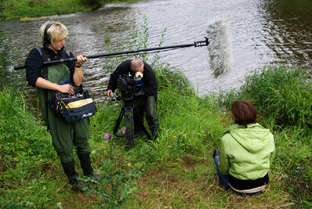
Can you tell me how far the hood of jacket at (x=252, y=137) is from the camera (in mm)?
2479

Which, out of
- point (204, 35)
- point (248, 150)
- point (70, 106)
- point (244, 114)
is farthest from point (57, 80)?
point (204, 35)

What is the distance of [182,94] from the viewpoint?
5.88 metres

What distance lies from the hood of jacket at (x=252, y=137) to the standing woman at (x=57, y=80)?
1.57m

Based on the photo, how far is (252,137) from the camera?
250 cm

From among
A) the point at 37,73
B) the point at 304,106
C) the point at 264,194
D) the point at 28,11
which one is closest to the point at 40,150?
the point at 37,73

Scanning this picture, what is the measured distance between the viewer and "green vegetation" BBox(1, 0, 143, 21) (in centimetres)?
2444

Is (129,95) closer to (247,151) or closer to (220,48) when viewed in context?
(220,48)

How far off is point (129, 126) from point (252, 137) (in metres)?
1.86

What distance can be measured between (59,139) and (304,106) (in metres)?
4.24

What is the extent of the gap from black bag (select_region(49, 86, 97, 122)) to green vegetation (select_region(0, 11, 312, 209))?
0.57m

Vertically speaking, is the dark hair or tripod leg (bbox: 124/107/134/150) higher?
the dark hair

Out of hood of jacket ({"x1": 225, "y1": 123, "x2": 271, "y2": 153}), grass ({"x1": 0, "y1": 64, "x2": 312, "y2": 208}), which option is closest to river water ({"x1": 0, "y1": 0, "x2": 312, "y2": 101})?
grass ({"x1": 0, "y1": 64, "x2": 312, "y2": 208})

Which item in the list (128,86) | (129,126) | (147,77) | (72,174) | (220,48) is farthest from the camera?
(147,77)

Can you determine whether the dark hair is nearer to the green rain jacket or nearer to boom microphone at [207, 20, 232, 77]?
the green rain jacket
